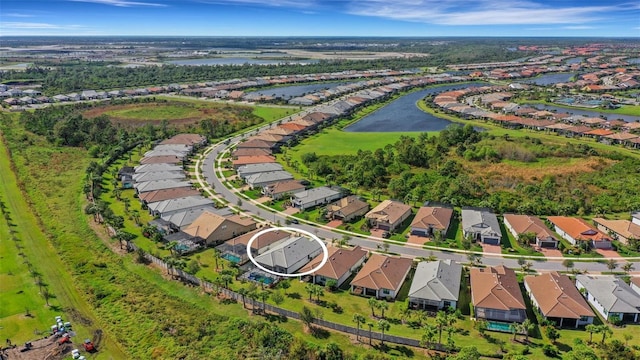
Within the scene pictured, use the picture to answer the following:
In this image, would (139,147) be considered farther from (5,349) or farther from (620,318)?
(620,318)

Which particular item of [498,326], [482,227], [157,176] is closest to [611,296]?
[498,326]

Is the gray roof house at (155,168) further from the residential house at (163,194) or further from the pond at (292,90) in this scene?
the pond at (292,90)

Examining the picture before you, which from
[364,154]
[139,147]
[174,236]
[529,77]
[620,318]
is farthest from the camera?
[529,77]

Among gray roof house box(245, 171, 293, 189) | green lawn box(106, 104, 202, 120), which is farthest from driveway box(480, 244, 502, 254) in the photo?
green lawn box(106, 104, 202, 120)

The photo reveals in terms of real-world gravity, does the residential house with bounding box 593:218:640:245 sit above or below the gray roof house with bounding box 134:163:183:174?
below

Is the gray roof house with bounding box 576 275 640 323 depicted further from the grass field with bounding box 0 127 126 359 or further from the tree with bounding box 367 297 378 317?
the grass field with bounding box 0 127 126 359

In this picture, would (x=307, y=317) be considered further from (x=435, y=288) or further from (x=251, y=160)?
(x=251, y=160)

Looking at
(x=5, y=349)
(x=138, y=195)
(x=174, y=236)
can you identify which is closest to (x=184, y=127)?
(x=138, y=195)
